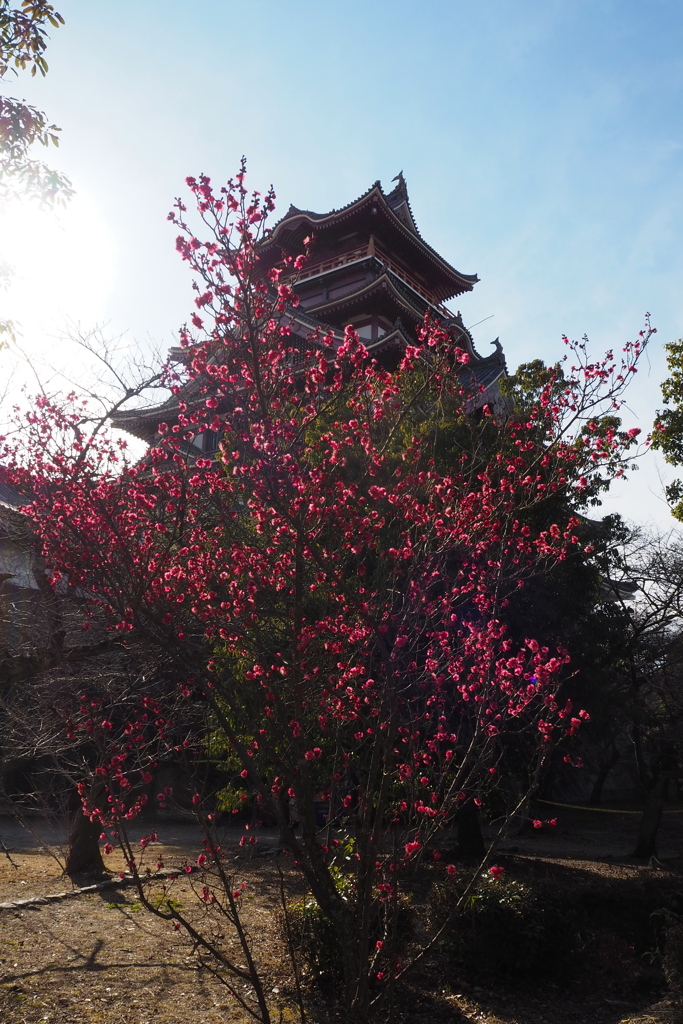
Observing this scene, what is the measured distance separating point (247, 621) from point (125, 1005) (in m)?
3.12

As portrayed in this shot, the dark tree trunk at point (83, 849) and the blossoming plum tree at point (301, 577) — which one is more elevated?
the blossoming plum tree at point (301, 577)

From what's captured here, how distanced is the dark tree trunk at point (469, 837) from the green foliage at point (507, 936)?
6091mm

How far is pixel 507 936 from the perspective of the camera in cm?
643

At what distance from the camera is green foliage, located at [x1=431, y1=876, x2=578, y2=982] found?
642 cm

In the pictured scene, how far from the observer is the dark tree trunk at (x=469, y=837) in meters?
12.6

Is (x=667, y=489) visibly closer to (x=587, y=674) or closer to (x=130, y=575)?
(x=587, y=674)

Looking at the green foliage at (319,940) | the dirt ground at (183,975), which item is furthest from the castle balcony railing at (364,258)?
the green foliage at (319,940)

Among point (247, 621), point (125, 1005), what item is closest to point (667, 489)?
point (247, 621)

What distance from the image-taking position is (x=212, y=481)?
6070mm

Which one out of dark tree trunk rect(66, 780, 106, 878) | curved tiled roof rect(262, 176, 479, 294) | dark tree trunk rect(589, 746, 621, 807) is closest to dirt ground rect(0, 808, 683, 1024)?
dark tree trunk rect(66, 780, 106, 878)

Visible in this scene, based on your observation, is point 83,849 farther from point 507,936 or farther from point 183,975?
point 507,936

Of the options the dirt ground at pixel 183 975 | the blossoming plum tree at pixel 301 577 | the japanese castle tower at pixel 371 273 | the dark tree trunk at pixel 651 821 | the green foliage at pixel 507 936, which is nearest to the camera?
the blossoming plum tree at pixel 301 577

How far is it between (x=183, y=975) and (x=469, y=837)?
24.6ft

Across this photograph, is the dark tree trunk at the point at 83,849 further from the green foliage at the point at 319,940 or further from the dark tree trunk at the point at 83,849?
the green foliage at the point at 319,940
